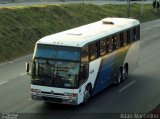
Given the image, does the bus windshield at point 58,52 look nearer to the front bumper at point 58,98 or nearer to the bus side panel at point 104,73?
the front bumper at point 58,98

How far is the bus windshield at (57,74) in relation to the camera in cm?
2106

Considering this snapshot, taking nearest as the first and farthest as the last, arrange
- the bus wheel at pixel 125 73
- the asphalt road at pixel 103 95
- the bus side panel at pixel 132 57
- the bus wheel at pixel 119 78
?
1. the asphalt road at pixel 103 95
2. the bus wheel at pixel 119 78
3. the bus wheel at pixel 125 73
4. the bus side panel at pixel 132 57

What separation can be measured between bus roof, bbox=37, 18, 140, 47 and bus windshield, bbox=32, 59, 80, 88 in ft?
2.85

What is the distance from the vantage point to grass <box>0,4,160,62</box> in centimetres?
3766

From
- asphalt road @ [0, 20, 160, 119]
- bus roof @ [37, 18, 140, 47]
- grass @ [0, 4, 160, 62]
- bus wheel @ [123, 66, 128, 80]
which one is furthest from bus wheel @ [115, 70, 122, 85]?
grass @ [0, 4, 160, 62]

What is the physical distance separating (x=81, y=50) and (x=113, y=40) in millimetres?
4405

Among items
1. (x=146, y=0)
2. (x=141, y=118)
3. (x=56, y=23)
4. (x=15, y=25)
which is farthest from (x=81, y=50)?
(x=146, y=0)

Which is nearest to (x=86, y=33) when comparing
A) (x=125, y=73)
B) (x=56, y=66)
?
(x=56, y=66)

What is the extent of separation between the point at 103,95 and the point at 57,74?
3.96m

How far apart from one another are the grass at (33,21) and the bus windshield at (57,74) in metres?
13.4

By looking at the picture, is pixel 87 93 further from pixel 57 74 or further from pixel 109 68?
pixel 109 68

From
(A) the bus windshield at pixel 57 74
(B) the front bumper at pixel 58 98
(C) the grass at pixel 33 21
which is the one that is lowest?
(C) the grass at pixel 33 21

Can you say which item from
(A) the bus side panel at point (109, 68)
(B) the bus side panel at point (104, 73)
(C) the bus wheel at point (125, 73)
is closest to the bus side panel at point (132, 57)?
(C) the bus wheel at point (125, 73)

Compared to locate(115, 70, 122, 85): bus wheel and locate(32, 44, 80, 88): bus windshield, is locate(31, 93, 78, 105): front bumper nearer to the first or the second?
locate(32, 44, 80, 88): bus windshield
